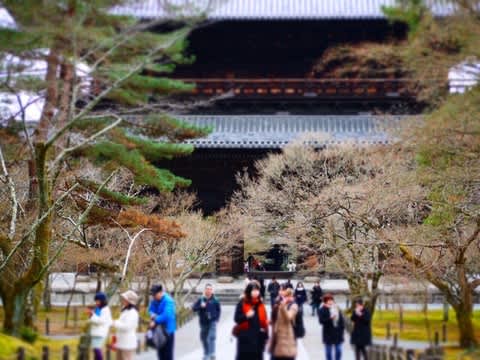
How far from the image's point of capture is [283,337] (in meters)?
9.73

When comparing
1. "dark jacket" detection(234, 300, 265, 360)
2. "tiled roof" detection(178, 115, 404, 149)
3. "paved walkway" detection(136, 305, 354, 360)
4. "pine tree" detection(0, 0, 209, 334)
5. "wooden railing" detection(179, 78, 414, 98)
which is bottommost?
"paved walkway" detection(136, 305, 354, 360)

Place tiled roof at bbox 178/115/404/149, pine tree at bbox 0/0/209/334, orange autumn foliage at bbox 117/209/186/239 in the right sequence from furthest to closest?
tiled roof at bbox 178/115/404/149 < orange autumn foliage at bbox 117/209/186/239 < pine tree at bbox 0/0/209/334

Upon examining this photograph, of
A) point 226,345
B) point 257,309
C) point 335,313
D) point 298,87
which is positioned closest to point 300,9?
point 298,87

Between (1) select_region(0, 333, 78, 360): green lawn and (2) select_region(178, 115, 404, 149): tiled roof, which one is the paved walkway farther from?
(2) select_region(178, 115, 404, 149): tiled roof

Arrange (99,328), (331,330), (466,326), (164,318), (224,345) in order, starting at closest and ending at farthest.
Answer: (164,318) < (99,328) < (331,330) < (466,326) < (224,345)

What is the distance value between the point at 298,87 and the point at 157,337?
19519 mm

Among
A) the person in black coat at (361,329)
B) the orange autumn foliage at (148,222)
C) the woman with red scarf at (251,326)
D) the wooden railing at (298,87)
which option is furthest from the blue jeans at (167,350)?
the wooden railing at (298,87)

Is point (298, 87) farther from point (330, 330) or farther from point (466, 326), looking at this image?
point (330, 330)

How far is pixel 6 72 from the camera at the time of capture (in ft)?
35.4

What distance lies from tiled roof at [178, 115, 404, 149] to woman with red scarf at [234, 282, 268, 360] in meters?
15.5

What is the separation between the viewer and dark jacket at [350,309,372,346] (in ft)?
40.6

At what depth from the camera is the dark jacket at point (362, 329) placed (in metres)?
12.4

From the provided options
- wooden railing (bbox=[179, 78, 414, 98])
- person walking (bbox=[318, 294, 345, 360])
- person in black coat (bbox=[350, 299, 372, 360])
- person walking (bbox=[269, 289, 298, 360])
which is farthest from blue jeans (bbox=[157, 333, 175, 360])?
wooden railing (bbox=[179, 78, 414, 98])

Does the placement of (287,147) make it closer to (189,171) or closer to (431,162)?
(189,171)
